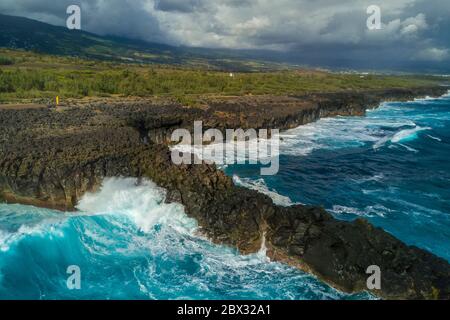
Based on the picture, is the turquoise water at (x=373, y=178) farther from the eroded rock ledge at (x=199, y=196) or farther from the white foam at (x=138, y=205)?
the white foam at (x=138, y=205)

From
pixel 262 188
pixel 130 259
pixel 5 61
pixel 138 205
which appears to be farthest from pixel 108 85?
pixel 130 259

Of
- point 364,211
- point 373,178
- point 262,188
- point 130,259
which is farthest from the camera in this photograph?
point 373,178

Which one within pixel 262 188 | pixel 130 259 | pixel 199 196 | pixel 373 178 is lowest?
pixel 130 259

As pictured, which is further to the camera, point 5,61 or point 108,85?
point 5,61

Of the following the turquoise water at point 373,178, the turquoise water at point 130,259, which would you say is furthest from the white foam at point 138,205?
the turquoise water at point 373,178

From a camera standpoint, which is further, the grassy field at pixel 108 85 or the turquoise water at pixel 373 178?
the grassy field at pixel 108 85

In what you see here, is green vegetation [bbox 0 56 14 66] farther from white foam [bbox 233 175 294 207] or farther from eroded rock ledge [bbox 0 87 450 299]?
white foam [bbox 233 175 294 207]

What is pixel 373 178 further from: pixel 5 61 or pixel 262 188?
pixel 5 61

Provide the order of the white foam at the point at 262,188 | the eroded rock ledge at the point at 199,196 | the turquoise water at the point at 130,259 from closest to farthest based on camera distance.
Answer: the eroded rock ledge at the point at 199,196 → the turquoise water at the point at 130,259 → the white foam at the point at 262,188

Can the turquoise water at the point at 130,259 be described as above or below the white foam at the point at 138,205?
below
